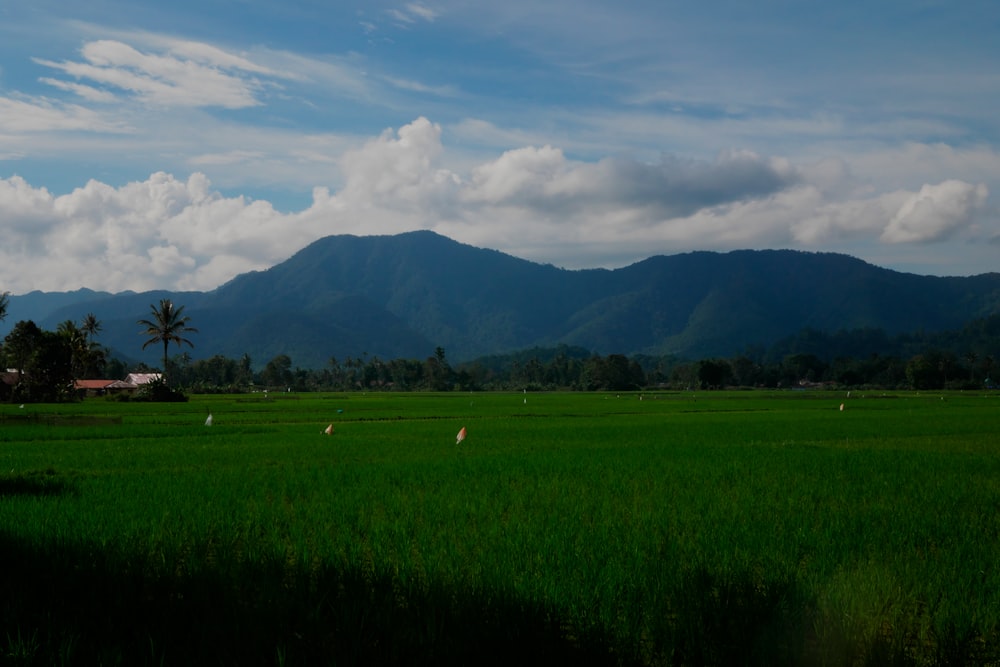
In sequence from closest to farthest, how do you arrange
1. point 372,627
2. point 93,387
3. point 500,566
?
point 372,627 → point 500,566 → point 93,387

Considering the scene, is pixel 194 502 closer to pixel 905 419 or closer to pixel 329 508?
pixel 329 508

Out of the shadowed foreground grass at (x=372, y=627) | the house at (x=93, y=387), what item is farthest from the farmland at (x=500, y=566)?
the house at (x=93, y=387)

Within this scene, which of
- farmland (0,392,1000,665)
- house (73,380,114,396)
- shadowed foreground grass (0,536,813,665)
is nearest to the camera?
shadowed foreground grass (0,536,813,665)

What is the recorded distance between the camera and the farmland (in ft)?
15.0

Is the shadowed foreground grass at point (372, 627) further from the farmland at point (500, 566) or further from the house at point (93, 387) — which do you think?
the house at point (93, 387)

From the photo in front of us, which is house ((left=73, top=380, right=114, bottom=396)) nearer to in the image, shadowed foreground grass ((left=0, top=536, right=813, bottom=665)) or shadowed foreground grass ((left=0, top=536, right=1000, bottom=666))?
shadowed foreground grass ((left=0, top=536, right=813, bottom=665))

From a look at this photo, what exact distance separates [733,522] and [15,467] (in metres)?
13.4

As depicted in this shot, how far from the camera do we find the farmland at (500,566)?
4.59 meters

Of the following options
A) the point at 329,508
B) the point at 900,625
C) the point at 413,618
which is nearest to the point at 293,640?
the point at 413,618

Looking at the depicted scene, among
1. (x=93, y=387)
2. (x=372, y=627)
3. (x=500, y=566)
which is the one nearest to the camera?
(x=372, y=627)

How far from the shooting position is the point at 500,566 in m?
6.17

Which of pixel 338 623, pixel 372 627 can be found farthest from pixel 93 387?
pixel 372 627

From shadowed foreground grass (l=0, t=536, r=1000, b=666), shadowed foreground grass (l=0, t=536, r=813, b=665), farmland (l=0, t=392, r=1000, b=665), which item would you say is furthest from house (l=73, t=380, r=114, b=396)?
shadowed foreground grass (l=0, t=536, r=1000, b=666)

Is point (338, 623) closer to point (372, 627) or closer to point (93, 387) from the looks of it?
point (372, 627)
